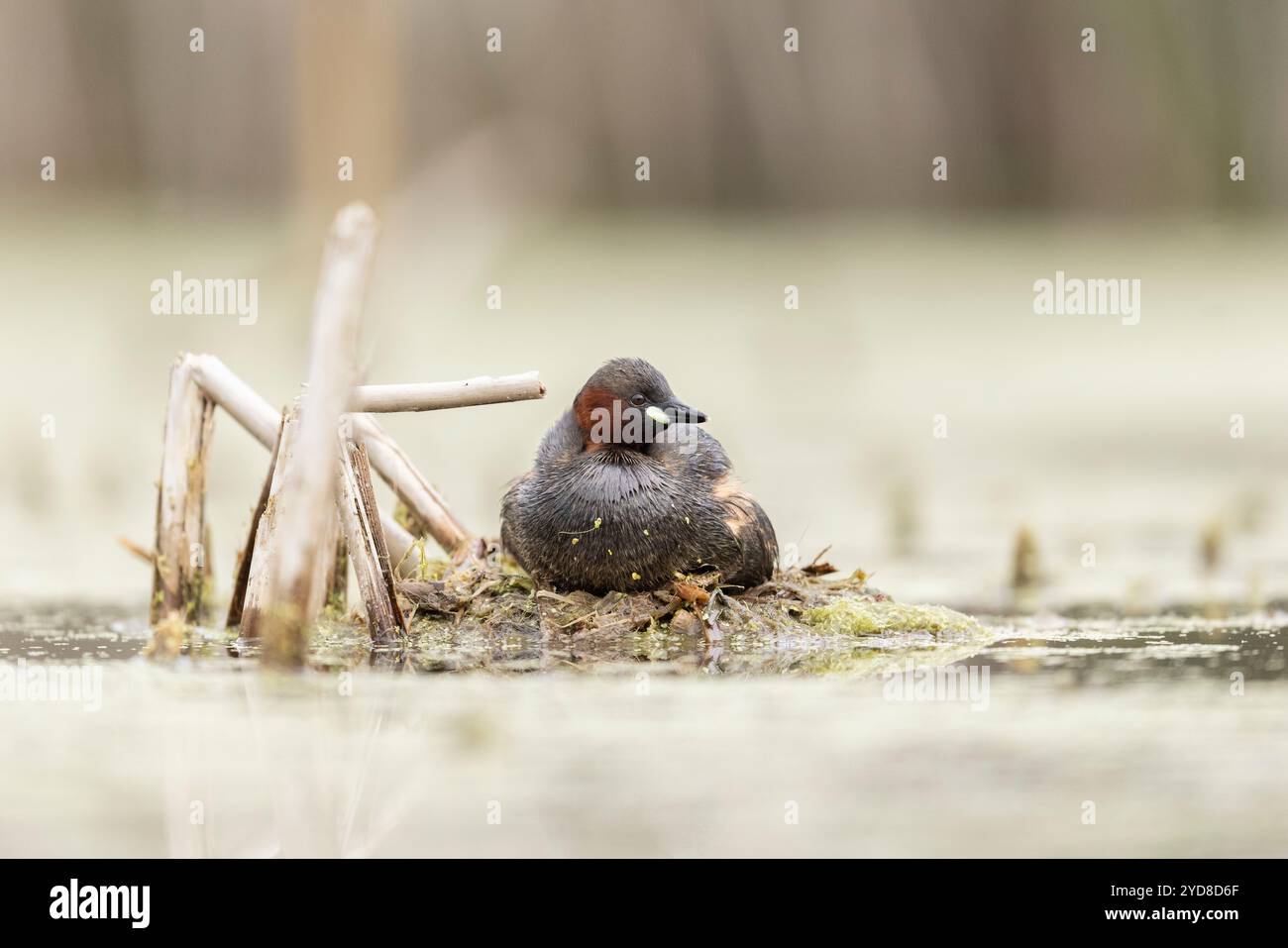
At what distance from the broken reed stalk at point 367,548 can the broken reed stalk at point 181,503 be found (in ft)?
3.17

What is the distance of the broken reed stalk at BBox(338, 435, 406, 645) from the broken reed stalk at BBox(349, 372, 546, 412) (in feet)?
0.69

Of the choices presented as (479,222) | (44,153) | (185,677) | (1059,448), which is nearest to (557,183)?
(479,222)

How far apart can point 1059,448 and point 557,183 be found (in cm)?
438

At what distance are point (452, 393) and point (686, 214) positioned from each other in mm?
8546

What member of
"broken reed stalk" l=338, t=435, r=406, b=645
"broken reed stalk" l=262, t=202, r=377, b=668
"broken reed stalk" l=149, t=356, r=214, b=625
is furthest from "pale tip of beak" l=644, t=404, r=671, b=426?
"broken reed stalk" l=149, t=356, r=214, b=625

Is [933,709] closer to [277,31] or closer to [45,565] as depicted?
[45,565]

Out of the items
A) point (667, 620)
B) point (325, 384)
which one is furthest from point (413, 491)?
point (325, 384)

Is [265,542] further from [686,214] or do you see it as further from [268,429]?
[686,214]

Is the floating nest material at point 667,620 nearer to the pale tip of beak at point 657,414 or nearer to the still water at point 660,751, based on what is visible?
the still water at point 660,751

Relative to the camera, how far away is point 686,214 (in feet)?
46.3

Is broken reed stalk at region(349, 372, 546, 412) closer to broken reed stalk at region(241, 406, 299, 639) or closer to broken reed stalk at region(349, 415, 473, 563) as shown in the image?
broken reed stalk at region(241, 406, 299, 639)

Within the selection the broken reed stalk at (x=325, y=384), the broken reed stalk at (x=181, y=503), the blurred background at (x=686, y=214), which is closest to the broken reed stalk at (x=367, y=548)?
the broken reed stalk at (x=325, y=384)

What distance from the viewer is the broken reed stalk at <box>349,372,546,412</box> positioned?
5.76 meters

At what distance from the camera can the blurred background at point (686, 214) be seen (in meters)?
10.7
